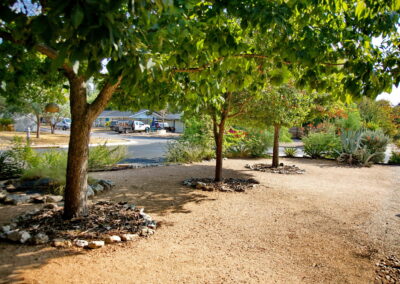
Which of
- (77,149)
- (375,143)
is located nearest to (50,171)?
(77,149)

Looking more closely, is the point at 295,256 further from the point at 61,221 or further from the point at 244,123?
the point at 244,123

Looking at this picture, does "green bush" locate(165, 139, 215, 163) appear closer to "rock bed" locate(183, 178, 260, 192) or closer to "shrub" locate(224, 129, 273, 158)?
"shrub" locate(224, 129, 273, 158)

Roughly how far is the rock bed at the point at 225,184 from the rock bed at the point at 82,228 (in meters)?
2.45

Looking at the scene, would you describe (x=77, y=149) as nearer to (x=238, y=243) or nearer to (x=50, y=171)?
(x=238, y=243)

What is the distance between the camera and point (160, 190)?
6.71 m

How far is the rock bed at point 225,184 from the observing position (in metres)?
6.87

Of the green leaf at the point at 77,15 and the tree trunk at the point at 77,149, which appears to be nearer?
the green leaf at the point at 77,15

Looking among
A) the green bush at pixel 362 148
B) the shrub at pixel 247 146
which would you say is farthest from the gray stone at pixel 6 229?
the green bush at pixel 362 148

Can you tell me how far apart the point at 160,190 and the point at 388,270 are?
471cm

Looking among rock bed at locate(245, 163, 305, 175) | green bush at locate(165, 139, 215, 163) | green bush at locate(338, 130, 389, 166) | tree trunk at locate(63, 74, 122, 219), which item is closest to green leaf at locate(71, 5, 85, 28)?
tree trunk at locate(63, 74, 122, 219)

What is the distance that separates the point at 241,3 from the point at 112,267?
9.76 ft

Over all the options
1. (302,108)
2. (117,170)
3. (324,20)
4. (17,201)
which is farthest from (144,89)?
(302,108)

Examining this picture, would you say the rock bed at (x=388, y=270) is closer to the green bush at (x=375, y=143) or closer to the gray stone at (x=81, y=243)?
the gray stone at (x=81, y=243)

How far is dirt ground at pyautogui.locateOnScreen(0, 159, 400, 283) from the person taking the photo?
9.32 feet
